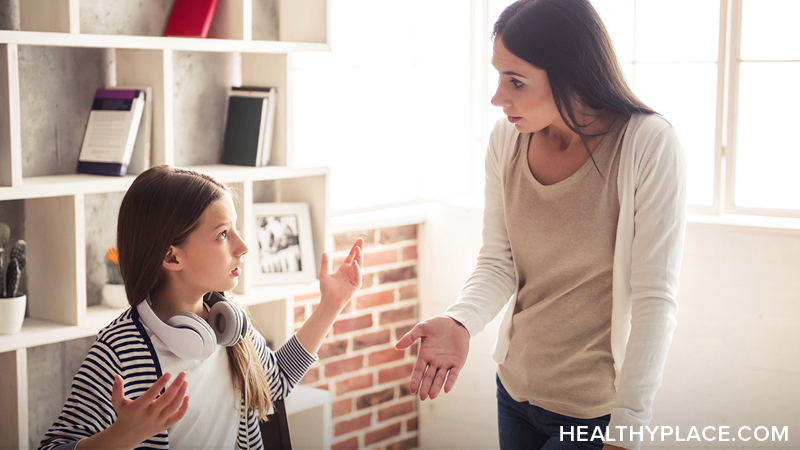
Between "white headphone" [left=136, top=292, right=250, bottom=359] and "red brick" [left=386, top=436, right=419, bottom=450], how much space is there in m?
2.10

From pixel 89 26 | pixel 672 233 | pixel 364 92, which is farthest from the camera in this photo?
pixel 364 92

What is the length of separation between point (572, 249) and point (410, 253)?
194 centimetres

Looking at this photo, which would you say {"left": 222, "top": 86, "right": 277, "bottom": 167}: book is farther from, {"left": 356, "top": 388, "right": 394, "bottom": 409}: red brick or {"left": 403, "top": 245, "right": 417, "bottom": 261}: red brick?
{"left": 356, "top": 388, "right": 394, "bottom": 409}: red brick

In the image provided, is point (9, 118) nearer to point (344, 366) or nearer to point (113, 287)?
point (113, 287)

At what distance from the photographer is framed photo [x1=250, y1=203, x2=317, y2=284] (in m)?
2.76

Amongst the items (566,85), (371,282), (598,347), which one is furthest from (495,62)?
(371,282)

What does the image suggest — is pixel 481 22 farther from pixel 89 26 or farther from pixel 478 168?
pixel 89 26

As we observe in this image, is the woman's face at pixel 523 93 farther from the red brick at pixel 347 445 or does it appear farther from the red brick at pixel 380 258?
the red brick at pixel 347 445

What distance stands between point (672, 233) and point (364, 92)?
1932mm

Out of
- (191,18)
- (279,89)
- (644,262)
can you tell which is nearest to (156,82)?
(191,18)

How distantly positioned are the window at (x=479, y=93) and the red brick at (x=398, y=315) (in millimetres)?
517

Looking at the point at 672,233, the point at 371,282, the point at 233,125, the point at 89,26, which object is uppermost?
the point at 89,26

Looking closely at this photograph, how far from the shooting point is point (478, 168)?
3691mm

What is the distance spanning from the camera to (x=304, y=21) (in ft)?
9.05
